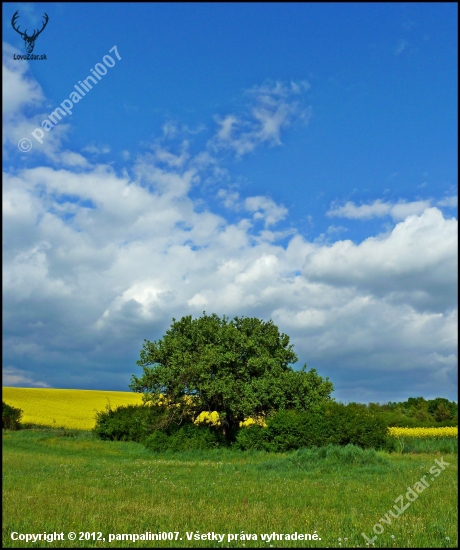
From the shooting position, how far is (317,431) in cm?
3119

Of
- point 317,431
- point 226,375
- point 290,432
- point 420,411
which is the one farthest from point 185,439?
point 420,411

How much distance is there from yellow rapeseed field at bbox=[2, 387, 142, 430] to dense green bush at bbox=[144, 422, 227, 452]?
15353 mm

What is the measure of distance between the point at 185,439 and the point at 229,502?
21157mm

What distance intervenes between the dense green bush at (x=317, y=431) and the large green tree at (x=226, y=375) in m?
1.61

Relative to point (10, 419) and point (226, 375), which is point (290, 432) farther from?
point (10, 419)

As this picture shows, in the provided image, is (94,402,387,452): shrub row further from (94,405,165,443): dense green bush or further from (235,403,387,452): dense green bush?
(94,405,165,443): dense green bush

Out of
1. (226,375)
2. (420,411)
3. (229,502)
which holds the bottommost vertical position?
(420,411)

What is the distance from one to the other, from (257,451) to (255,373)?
232 inches

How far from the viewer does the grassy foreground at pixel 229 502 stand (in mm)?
9797

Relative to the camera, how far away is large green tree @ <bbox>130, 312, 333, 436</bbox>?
33.6m

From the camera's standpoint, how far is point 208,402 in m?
34.8

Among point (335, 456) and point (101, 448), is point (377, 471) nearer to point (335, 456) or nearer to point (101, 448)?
point (335, 456)

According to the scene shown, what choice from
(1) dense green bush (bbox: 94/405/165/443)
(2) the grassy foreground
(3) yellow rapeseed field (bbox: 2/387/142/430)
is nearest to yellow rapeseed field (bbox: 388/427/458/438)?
(2) the grassy foreground

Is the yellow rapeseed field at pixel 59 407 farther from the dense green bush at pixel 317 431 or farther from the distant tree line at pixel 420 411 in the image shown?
the distant tree line at pixel 420 411
